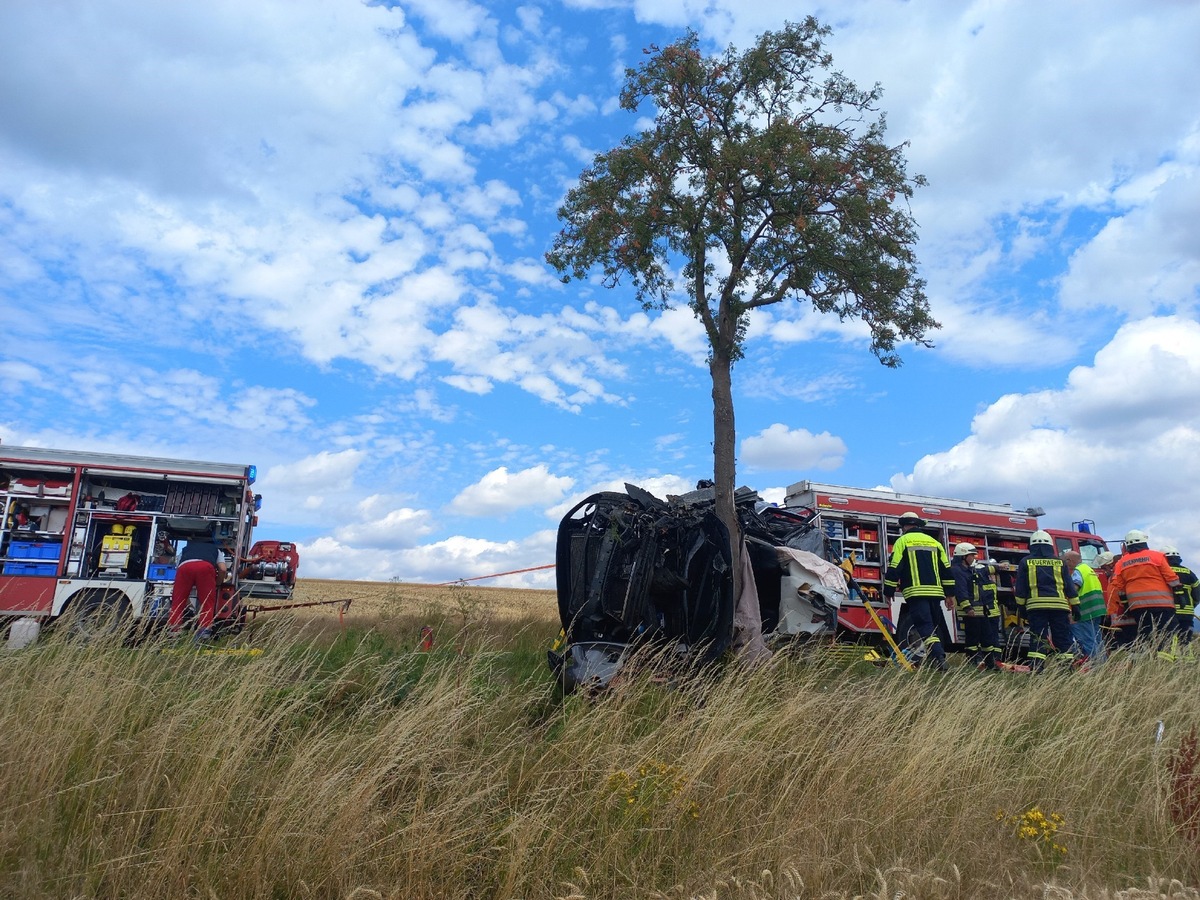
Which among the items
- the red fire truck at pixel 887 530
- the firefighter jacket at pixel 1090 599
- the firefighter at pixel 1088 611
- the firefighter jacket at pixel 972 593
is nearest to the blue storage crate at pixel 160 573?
the red fire truck at pixel 887 530

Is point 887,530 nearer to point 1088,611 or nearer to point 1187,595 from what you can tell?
point 1088,611

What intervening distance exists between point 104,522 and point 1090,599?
15.0m

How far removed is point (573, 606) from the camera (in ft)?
27.1

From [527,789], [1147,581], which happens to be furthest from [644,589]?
[1147,581]

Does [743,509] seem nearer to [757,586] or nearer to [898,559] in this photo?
[757,586]

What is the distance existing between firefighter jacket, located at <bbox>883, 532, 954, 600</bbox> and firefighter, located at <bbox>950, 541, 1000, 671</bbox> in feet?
4.54

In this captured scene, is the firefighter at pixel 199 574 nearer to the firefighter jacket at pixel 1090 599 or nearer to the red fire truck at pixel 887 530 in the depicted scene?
the red fire truck at pixel 887 530

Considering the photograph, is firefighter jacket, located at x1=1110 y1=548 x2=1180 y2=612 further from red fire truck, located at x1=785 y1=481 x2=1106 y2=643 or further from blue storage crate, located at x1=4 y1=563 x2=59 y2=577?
blue storage crate, located at x1=4 y1=563 x2=59 y2=577

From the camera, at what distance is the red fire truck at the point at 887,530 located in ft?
44.9

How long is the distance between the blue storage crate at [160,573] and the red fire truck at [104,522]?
0.02 m

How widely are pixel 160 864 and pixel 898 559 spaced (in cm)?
888

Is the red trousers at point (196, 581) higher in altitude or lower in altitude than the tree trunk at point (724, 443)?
lower

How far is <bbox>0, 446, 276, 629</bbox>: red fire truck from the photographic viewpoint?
12602mm

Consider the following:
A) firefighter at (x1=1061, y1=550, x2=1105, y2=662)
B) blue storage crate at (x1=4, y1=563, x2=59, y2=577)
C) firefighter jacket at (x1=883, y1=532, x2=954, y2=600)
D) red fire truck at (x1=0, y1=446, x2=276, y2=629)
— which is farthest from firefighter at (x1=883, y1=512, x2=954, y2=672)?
blue storage crate at (x1=4, y1=563, x2=59, y2=577)
